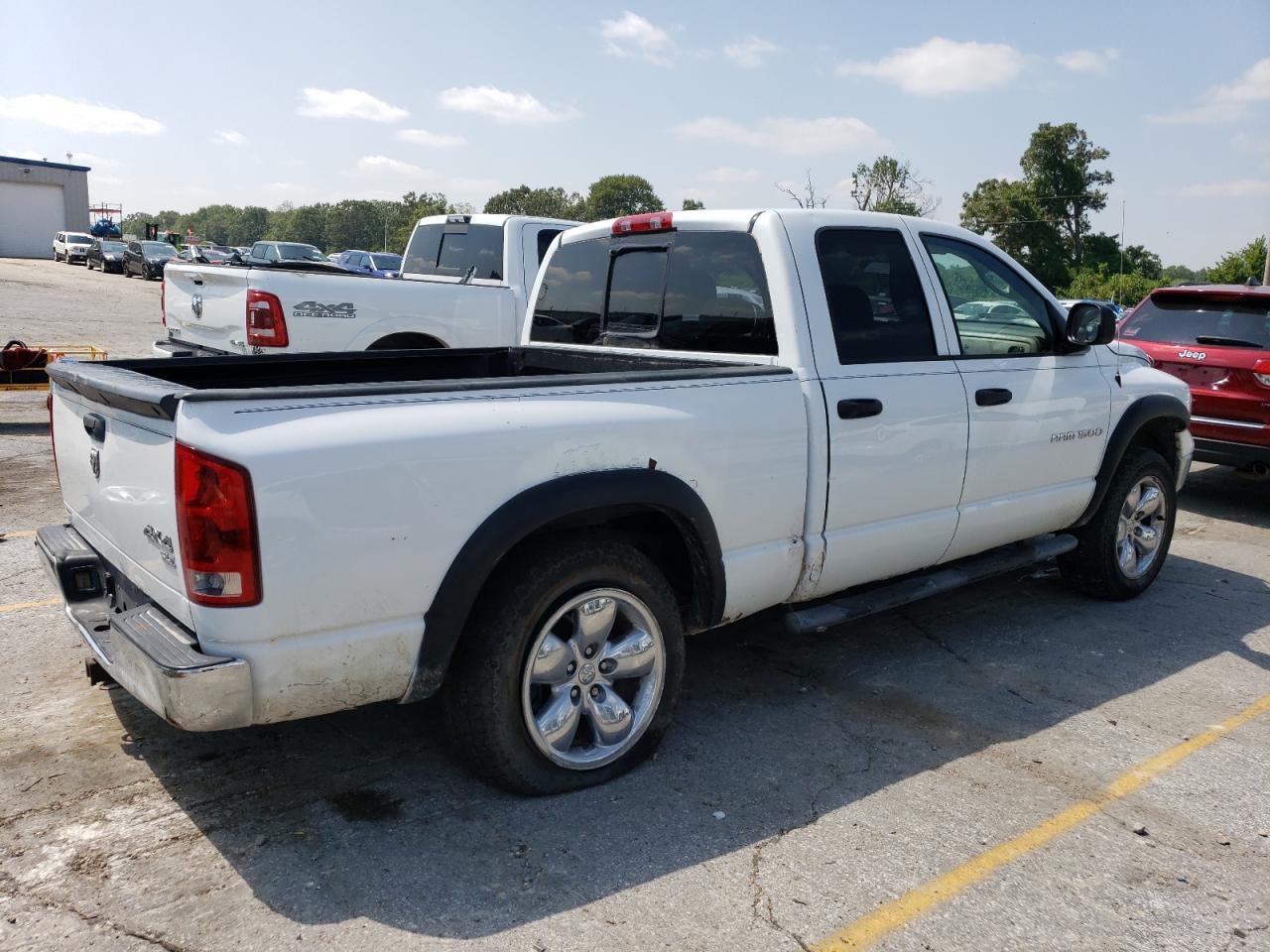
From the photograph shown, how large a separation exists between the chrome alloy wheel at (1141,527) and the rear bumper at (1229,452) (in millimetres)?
2273

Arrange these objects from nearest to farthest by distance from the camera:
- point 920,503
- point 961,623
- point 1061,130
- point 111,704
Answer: point 111,704 < point 920,503 < point 961,623 < point 1061,130

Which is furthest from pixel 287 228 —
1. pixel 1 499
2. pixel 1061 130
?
pixel 1 499

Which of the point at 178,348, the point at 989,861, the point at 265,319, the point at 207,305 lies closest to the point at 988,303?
the point at 989,861

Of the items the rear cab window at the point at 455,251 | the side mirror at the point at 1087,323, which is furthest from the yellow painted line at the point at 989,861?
the rear cab window at the point at 455,251

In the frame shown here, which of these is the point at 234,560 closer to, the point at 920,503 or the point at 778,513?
the point at 778,513

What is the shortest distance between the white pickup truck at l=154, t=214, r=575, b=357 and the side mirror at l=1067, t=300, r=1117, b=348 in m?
5.01

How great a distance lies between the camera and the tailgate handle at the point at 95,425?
3.21m

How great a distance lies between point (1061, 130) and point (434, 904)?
83.7 metres

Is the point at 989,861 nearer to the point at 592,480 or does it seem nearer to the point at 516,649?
the point at 516,649

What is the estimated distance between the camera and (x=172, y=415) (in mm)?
2682

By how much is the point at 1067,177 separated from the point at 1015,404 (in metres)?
80.5

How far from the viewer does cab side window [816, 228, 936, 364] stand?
4098 millimetres

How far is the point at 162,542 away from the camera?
2.83 metres

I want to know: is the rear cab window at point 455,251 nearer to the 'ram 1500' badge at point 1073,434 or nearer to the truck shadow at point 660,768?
the truck shadow at point 660,768
